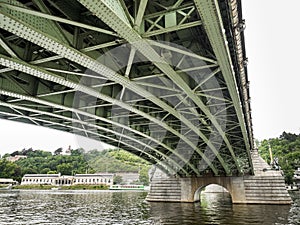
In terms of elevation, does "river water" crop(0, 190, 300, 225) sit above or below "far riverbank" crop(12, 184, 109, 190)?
below

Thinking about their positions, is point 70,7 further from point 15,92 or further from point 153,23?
point 15,92

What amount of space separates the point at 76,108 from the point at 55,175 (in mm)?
96224

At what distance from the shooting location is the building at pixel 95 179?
3684 inches

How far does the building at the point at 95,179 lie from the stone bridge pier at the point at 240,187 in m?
62.7

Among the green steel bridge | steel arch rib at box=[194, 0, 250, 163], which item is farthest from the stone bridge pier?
steel arch rib at box=[194, 0, 250, 163]

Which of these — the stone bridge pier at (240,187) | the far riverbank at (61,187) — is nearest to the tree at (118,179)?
the far riverbank at (61,187)

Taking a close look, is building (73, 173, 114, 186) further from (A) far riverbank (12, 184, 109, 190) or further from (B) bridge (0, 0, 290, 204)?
(B) bridge (0, 0, 290, 204)

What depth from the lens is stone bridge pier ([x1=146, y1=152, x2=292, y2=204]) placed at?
28656 mm

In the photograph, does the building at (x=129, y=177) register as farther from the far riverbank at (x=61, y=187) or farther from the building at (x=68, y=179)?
the far riverbank at (x=61, y=187)

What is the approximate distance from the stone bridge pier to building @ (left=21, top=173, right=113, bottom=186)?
6336 cm

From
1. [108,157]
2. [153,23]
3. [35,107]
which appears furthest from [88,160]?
[153,23]

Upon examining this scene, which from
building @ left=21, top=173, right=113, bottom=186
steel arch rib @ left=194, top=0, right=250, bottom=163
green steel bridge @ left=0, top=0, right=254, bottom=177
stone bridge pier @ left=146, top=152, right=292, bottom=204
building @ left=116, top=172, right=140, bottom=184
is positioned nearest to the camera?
steel arch rib @ left=194, top=0, right=250, bottom=163

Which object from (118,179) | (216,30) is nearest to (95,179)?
(118,179)

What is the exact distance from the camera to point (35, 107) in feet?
42.3
